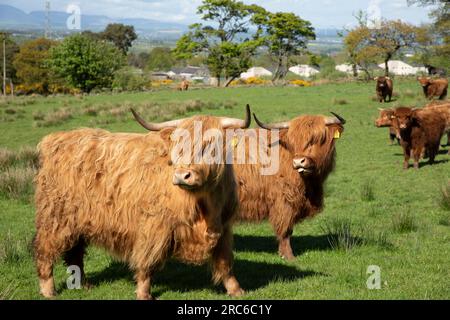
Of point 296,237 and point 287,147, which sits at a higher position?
point 287,147

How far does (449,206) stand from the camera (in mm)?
7539

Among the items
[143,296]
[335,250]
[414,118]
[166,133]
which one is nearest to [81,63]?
[414,118]

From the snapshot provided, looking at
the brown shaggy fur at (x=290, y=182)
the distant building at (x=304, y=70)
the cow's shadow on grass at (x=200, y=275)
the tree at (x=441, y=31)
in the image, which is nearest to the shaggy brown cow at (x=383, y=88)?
the tree at (x=441, y=31)

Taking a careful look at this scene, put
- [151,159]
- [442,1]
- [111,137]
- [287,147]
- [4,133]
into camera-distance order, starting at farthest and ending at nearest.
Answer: [442,1] → [4,133] → [287,147] → [111,137] → [151,159]

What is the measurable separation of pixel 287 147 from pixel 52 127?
1302 cm

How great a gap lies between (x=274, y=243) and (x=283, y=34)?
1737 inches

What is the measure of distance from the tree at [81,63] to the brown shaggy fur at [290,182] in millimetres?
38032

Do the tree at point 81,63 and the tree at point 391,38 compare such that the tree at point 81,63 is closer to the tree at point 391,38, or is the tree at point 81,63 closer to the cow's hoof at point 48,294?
the tree at point 391,38

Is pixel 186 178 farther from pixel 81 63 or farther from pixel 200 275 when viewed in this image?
pixel 81 63

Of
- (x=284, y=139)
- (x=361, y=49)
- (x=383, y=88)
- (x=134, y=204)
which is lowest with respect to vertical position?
(x=383, y=88)

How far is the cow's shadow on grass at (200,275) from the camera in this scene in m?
4.58

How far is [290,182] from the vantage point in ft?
18.8
